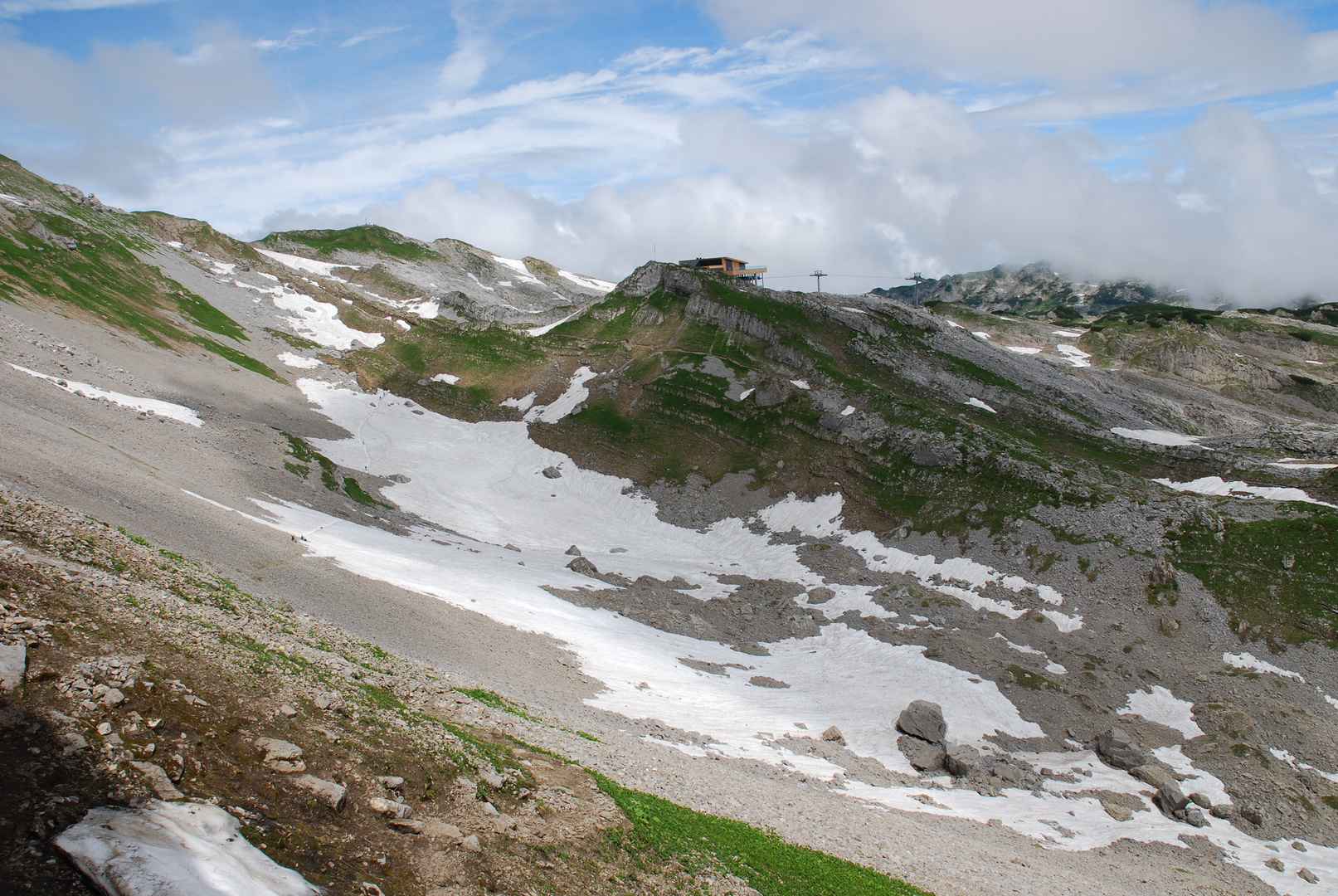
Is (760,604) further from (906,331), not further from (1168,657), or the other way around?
(906,331)

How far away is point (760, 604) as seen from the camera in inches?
2261

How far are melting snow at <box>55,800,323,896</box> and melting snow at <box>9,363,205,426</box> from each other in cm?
5846

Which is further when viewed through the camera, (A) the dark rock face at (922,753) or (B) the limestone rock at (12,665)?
(A) the dark rock face at (922,753)

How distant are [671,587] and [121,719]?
4812 cm

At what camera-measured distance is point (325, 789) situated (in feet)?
43.8

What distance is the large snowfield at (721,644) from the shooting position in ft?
110

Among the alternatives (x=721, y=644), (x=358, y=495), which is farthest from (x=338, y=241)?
(x=721, y=644)

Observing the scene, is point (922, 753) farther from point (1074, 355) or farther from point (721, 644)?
point (1074, 355)

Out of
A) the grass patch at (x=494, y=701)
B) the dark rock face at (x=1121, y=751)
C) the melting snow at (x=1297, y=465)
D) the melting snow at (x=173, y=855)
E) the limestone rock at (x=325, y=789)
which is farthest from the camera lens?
the melting snow at (x=1297, y=465)

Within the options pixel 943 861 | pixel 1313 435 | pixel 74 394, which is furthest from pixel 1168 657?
pixel 74 394

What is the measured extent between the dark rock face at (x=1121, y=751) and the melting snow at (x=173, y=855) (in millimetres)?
41033

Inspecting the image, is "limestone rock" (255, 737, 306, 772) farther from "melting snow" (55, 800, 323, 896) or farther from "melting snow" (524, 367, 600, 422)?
"melting snow" (524, 367, 600, 422)

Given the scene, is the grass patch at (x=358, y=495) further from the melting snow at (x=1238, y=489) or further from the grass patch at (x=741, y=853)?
the melting snow at (x=1238, y=489)

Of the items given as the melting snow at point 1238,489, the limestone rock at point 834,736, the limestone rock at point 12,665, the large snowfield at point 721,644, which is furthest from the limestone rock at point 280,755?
the melting snow at point 1238,489
